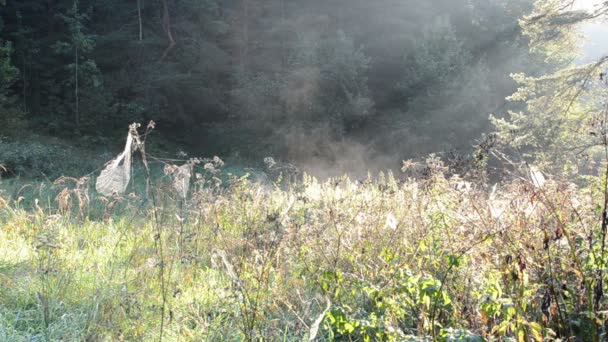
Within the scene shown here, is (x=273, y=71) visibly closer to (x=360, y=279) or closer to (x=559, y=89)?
(x=559, y=89)

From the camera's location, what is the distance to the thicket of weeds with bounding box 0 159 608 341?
2.17 metres

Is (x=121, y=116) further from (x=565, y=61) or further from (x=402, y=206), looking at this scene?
(x=402, y=206)

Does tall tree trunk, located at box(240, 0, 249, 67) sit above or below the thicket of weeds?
above

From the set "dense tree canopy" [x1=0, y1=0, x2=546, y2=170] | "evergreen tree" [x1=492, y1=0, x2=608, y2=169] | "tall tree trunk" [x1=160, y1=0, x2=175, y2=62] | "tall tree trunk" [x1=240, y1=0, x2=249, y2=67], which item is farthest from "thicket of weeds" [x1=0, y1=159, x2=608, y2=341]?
"tall tree trunk" [x1=160, y1=0, x2=175, y2=62]

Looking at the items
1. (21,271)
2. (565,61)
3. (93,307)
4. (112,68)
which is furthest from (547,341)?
(112,68)

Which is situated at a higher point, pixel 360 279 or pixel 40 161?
pixel 40 161

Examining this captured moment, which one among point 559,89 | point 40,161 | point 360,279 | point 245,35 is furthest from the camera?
point 245,35

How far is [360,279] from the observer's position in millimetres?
2275

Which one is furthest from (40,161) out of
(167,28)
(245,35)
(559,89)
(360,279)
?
(360,279)

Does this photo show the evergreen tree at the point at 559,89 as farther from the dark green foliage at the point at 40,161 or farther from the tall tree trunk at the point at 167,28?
the tall tree trunk at the point at 167,28

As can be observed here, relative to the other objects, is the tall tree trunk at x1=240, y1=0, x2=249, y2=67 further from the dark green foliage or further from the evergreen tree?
the evergreen tree

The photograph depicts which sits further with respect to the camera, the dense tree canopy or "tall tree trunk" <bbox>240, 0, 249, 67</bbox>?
"tall tree trunk" <bbox>240, 0, 249, 67</bbox>

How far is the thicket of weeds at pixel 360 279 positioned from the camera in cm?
Answer: 217

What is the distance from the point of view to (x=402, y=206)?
4383mm
